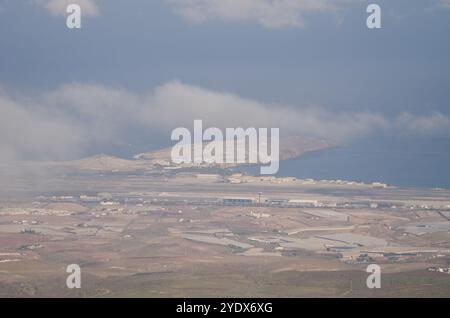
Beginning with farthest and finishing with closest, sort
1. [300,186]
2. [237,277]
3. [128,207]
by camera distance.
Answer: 1. [300,186]
2. [128,207]
3. [237,277]

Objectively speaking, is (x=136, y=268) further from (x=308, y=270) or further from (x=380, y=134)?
(x=380, y=134)

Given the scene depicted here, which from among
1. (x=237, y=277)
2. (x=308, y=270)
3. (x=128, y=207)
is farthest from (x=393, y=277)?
(x=128, y=207)

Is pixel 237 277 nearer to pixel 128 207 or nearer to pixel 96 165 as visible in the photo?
pixel 128 207

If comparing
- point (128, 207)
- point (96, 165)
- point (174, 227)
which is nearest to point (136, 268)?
point (174, 227)

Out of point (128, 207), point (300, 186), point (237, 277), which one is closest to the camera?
point (237, 277)

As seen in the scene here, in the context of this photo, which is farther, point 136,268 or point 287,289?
point 136,268

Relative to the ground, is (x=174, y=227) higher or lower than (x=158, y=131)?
lower
